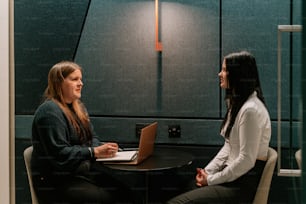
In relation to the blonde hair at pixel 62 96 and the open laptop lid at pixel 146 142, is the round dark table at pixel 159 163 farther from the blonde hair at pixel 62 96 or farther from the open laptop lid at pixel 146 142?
the blonde hair at pixel 62 96

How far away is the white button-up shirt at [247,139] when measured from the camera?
5.44 ft

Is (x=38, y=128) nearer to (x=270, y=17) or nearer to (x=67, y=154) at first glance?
(x=67, y=154)

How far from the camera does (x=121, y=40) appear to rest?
2.11 m

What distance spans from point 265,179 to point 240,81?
1.24ft

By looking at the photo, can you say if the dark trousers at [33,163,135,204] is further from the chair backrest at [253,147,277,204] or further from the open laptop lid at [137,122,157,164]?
the chair backrest at [253,147,277,204]

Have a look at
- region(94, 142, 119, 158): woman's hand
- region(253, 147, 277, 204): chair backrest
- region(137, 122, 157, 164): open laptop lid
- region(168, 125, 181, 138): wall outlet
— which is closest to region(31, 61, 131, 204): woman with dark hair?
region(94, 142, 119, 158): woman's hand

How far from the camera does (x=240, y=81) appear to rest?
175cm

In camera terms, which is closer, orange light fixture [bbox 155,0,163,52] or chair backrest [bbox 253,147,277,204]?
chair backrest [bbox 253,147,277,204]

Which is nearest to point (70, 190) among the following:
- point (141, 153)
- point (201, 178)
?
point (141, 153)

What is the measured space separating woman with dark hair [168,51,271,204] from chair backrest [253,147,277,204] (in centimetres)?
2

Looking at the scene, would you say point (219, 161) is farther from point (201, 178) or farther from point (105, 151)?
point (105, 151)

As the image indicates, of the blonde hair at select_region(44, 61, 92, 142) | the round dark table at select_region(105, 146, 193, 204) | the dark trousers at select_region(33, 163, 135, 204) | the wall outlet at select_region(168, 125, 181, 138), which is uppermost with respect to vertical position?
the blonde hair at select_region(44, 61, 92, 142)

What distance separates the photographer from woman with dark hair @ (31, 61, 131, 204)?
1.75m

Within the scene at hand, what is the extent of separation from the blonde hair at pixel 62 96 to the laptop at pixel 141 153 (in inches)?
6.2
